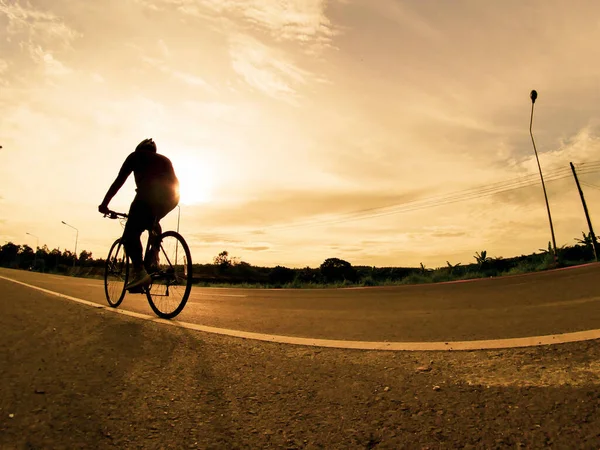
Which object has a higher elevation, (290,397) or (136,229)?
(136,229)

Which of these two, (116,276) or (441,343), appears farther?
(116,276)

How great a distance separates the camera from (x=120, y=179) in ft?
14.7

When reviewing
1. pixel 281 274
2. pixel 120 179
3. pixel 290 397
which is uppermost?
pixel 120 179

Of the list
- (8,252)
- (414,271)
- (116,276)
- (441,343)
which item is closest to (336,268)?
(414,271)

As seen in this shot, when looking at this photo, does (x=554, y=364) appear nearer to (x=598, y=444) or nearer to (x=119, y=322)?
(x=598, y=444)

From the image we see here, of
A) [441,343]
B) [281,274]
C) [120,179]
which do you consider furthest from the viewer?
[281,274]

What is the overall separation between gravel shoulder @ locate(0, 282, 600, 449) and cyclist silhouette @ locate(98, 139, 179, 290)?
203 centimetres

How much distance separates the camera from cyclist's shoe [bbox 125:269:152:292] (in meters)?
4.33

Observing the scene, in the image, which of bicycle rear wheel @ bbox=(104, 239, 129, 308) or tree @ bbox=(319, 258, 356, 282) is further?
tree @ bbox=(319, 258, 356, 282)

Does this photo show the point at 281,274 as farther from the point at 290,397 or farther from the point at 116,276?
the point at 290,397

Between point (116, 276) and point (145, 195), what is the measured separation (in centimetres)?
173

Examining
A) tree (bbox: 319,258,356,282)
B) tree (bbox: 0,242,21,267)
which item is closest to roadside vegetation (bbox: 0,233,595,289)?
tree (bbox: 319,258,356,282)

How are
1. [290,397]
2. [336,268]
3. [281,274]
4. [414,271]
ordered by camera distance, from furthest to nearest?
[281,274] → [336,268] → [414,271] → [290,397]

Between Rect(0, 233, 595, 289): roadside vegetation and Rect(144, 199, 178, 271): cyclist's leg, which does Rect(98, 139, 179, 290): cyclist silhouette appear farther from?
Rect(0, 233, 595, 289): roadside vegetation
